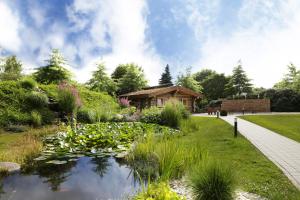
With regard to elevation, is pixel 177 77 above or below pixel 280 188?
above

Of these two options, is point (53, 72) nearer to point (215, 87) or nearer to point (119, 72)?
point (119, 72)

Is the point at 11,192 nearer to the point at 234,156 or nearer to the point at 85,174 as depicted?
the point at 85,174

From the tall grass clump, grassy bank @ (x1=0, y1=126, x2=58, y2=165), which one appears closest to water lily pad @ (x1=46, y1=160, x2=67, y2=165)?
grassy bank @ (x1=0, y1=126, x2=58, y2=165)

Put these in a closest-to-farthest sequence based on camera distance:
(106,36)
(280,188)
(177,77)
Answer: (280,188), (106,36), (177,77)

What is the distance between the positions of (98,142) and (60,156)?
1.24 metres

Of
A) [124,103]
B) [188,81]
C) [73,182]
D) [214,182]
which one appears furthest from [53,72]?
[214,182]

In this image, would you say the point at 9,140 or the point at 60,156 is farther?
the point at 9,140

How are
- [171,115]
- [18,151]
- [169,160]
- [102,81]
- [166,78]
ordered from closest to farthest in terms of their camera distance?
[169,160]
[18,151]
[171,115]
[102,81]
[166,78]

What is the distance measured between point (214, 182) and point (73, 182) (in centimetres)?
260

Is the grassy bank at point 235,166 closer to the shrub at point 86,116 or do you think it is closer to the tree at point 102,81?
the shrub at point 86,116

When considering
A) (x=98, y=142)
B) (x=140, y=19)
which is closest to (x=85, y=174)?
(x=98, y=142)

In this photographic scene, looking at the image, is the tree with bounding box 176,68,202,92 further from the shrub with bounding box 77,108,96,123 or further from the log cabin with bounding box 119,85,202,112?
the shrub with bounding box 77,108,96,123

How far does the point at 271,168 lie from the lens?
5.24 metres

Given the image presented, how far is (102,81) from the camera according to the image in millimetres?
35188
